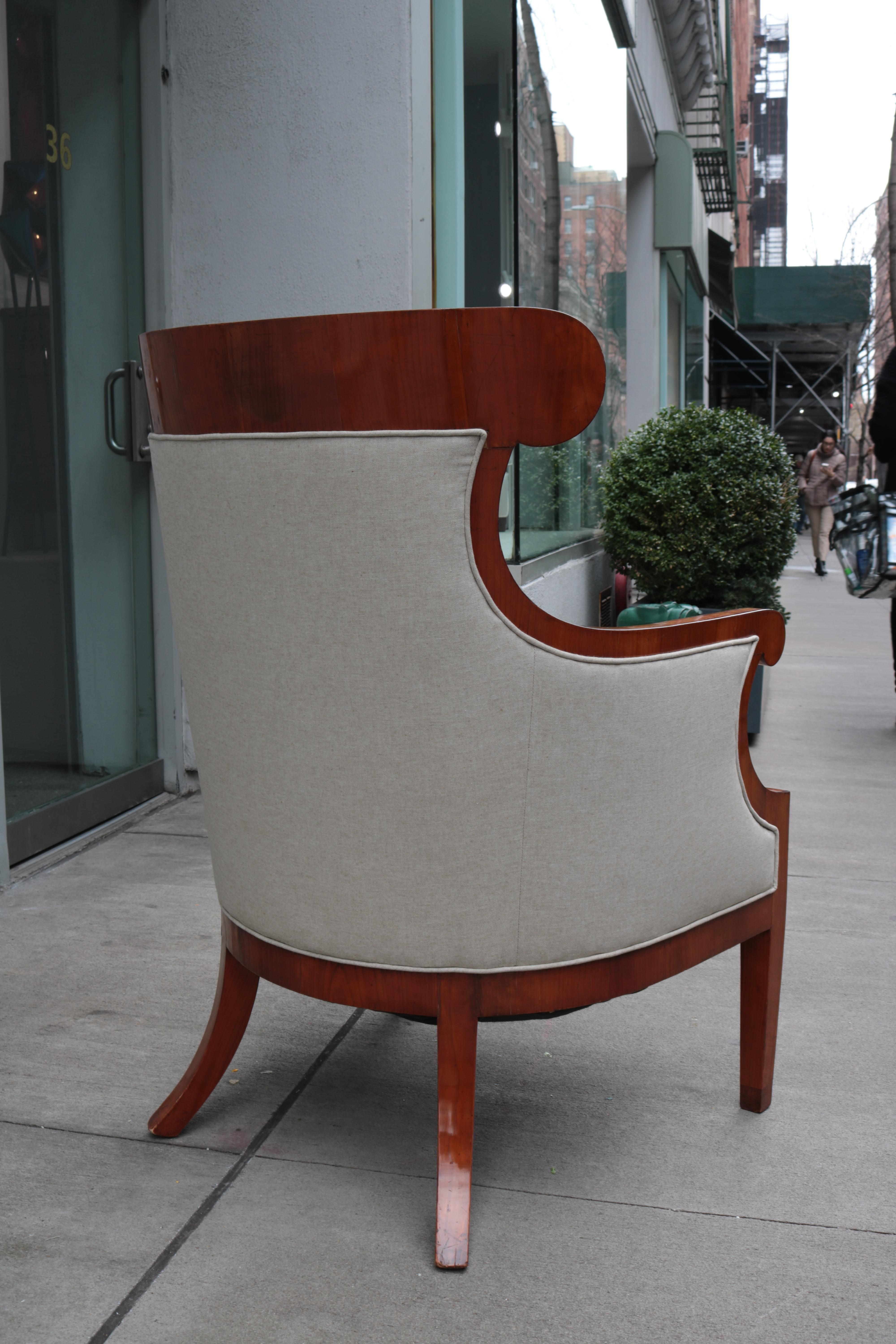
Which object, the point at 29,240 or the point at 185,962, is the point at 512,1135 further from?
the point at 29,240

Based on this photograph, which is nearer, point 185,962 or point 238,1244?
point 238,1244

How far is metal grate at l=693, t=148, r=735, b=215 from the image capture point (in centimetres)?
1756

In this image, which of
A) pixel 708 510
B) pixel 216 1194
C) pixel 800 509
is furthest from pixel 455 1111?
pixel 800 509

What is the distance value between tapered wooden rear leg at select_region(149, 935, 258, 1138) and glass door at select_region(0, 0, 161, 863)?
1789 millimetres

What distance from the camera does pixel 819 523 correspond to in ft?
54.3

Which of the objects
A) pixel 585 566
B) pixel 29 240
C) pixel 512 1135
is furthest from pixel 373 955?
pixel 585 566

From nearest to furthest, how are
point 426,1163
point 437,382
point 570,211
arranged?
point 437,382
point 426,1163
point 570,211

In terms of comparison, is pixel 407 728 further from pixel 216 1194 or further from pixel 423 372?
pixel 216 1194

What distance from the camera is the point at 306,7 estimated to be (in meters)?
4.31

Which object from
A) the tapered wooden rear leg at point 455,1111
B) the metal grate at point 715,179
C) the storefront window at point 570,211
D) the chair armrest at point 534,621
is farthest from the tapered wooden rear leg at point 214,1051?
the metal grate at point 715,179

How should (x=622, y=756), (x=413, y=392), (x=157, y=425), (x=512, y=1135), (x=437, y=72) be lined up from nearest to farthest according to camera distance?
(x=413, y=392), (x=622, y=756), (x=157, y=425), (x=512, y=1135), (x=437, y=72)

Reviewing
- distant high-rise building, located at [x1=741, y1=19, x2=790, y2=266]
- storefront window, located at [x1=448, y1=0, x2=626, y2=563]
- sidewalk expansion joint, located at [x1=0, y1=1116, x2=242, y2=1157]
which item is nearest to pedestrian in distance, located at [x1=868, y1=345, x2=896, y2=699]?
storefront window, located at [x1=448, y1=0, x2=626, y2=563]

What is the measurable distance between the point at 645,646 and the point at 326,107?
3.22 meters

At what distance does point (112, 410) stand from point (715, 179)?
1777 cm
